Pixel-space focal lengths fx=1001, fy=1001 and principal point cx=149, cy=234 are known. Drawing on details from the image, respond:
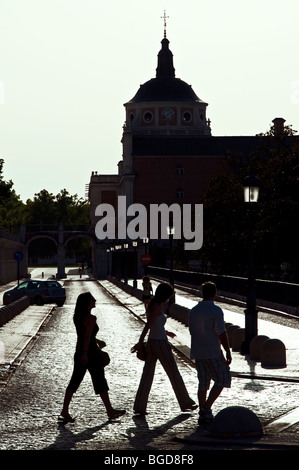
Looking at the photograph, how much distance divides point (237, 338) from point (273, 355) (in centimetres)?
371

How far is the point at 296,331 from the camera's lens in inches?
1138

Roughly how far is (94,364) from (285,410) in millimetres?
2757

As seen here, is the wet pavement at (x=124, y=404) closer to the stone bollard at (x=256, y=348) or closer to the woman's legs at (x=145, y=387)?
the woman's legs at (x=145, y=387)

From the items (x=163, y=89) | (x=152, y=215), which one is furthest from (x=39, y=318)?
(x=163, y=89)

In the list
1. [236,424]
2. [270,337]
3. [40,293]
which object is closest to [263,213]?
[40,293]

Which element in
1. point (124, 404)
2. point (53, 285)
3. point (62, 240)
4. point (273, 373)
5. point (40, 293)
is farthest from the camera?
point (62, 240)

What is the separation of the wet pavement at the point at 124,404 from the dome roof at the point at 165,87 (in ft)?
393

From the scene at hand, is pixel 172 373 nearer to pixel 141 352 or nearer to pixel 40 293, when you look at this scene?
pixel 141 352

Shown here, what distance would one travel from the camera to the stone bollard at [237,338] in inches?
900

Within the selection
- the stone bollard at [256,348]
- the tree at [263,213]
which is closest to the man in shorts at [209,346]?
the stone bollard at [256,348]

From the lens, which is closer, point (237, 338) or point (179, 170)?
point (237, 338)

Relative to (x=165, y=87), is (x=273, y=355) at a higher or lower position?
lower

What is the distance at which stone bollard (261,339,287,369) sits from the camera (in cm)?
1931

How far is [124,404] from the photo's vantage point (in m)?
14.6
